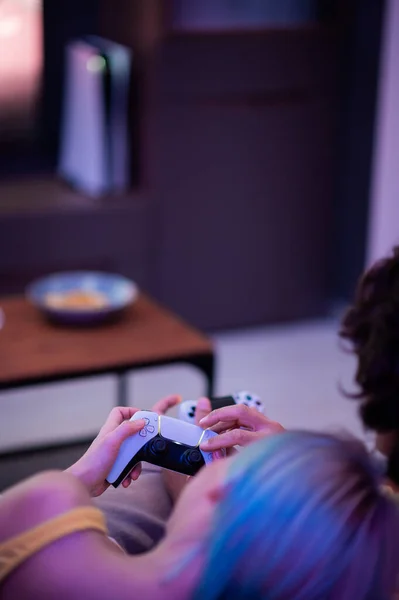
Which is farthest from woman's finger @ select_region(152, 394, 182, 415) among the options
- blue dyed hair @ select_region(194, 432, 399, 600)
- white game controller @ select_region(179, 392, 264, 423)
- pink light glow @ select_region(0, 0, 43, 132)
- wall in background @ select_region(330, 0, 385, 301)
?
wall in background @ select_region(330, 0, 385, 301)

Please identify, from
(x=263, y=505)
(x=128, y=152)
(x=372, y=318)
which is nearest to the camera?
(x=263, y=505)

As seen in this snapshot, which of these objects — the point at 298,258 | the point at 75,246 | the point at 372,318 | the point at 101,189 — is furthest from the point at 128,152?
the point at 372,318

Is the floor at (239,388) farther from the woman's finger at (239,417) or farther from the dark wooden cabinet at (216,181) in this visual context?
the woman's finger at (239,417)

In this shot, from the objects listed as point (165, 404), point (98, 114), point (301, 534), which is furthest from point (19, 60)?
point (301, 534)

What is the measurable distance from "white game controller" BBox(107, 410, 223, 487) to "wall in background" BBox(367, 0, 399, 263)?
7.03ft

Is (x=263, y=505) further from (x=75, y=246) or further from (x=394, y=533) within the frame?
(x=75, y=246)

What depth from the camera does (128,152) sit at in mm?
3309

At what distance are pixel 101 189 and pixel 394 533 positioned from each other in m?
2.64

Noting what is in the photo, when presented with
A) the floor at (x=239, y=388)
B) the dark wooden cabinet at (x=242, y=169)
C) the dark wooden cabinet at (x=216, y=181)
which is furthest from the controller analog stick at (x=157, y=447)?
the dark wooden cabinet at (x=242, y=169)

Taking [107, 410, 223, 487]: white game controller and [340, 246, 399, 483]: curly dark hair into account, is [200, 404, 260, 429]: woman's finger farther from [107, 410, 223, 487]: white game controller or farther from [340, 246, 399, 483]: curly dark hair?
[340, 246, 399, 483]: curly dark hair

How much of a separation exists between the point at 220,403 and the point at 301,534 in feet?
1.91

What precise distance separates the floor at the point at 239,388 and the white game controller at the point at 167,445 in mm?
1406

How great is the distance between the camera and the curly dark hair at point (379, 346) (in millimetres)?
1065

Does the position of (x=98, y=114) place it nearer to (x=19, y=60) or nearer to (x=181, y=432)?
(x=19, y=60)
